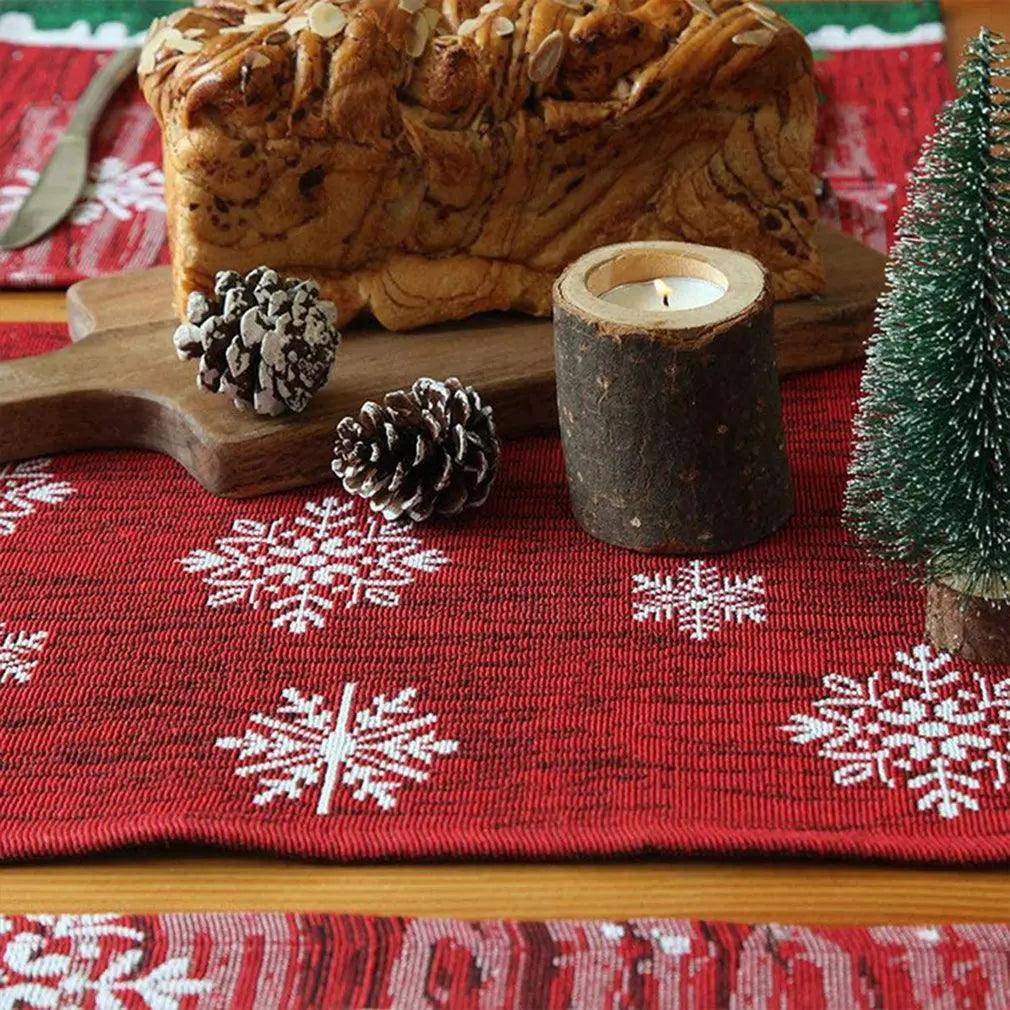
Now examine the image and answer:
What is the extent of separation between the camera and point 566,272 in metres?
1.09

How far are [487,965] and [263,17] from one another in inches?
26.6

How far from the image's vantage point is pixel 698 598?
41.2 inches

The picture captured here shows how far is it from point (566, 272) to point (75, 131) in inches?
26.7

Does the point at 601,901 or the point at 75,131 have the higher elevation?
the point at 75,131

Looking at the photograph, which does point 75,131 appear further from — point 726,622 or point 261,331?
point 726,622

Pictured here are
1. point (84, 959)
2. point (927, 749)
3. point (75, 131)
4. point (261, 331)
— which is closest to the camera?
point (84, 959)

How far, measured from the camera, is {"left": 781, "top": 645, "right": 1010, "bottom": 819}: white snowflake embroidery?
2.93 ft

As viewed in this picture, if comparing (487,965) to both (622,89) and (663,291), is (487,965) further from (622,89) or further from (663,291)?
(622,89)

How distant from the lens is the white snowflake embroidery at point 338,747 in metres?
0.90

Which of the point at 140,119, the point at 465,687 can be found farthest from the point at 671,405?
the point at 140,119

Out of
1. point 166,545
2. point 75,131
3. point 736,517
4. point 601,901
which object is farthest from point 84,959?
point 75,131

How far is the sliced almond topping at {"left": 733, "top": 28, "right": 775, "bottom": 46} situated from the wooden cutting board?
0.18 metres

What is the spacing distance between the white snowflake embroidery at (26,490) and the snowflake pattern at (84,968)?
372 millimetres

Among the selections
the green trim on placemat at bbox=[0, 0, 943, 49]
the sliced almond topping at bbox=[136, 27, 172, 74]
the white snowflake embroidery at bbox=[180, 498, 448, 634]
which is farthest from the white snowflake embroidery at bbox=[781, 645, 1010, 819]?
the green trim on placemat at bbox=[0, 0, 943, 49]
